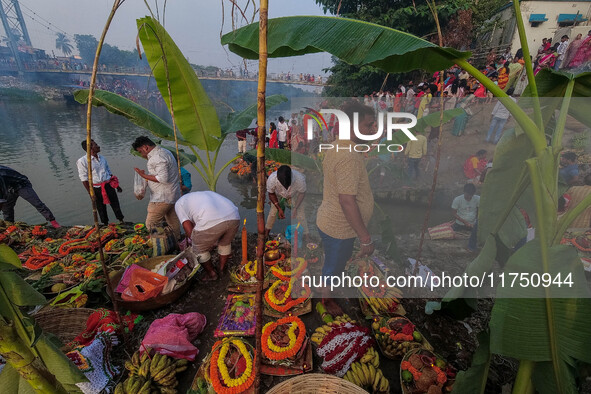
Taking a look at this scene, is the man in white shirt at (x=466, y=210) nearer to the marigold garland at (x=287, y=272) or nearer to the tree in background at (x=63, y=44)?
the marigold garland at (x=287, y=272)

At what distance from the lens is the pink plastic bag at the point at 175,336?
2.39 m

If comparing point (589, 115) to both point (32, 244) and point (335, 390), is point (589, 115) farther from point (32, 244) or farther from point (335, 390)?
point (32, 244)

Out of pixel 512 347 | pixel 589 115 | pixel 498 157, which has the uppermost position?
pixel 589 115

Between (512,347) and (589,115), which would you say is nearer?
(512,347)

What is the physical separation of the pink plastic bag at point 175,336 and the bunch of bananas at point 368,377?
154cm

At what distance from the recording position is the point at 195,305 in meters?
3.29

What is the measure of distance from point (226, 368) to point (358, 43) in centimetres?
278

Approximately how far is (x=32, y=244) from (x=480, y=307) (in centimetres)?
702

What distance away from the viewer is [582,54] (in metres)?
7.88

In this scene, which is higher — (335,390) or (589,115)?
(589,115)

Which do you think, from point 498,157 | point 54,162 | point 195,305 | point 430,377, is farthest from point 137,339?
point 54,162

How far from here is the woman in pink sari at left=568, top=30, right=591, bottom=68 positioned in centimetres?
773

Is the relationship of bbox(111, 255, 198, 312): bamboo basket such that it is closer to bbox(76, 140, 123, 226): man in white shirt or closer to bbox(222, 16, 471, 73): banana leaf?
bbox(76, 140, 123, 226): man in white shirt

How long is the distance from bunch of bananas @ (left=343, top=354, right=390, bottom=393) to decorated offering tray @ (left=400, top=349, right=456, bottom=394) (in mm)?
169
